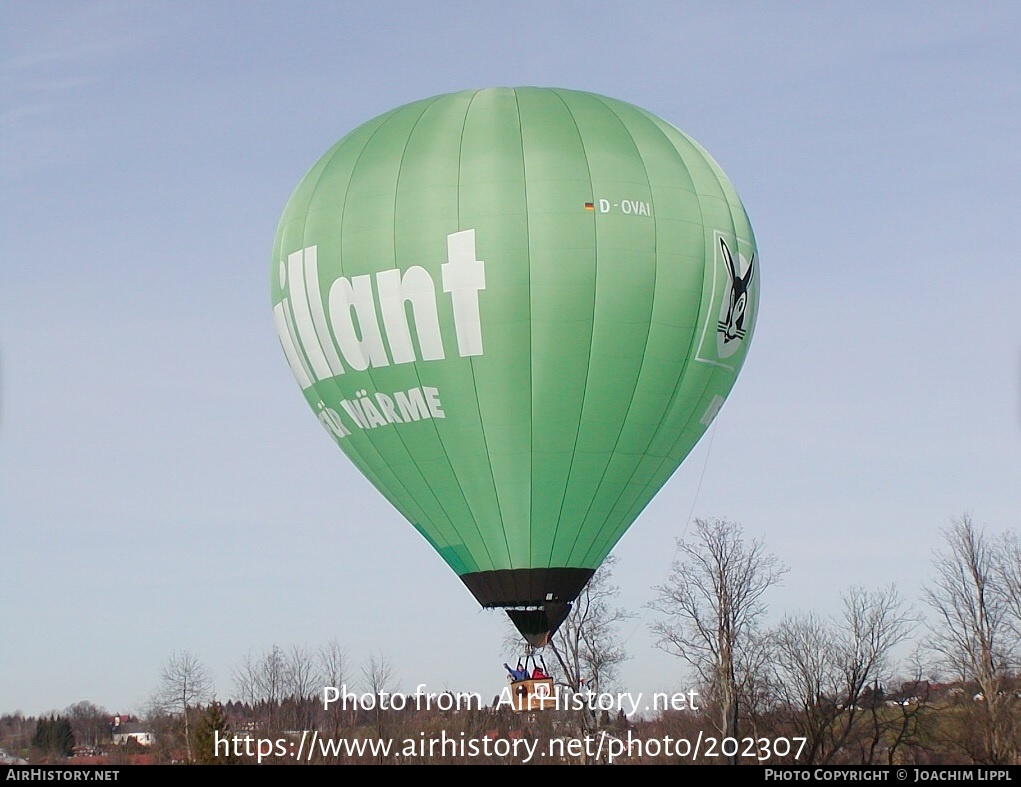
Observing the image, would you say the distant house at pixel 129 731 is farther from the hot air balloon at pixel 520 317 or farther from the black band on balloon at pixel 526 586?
the hot air balloon at pixel 520 317

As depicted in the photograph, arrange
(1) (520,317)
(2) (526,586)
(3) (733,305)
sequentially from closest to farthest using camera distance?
(1) (520,317), (2) (526,586), (3) (733,305)

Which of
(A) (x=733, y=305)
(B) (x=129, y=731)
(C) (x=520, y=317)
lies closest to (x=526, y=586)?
(C) (x=520, y=317)

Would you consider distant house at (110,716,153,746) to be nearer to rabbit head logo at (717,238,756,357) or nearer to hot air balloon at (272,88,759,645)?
hot air balloon at (272,88,759,645)

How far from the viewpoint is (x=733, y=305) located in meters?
26.2

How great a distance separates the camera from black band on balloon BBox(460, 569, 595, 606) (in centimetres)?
2506

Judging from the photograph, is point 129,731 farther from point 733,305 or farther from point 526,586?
point 733,305

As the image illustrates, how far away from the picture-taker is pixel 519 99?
25.9 metres

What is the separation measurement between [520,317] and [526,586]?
4.32 meters

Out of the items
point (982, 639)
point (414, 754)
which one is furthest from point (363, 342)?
point (982, 639)

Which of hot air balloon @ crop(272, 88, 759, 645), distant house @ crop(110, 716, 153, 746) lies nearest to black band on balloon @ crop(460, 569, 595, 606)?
hot air balloon @ crop(272, 88, 759, 645)

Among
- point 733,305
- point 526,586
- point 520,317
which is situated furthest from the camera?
point 733,305

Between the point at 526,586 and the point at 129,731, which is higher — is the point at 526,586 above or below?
above

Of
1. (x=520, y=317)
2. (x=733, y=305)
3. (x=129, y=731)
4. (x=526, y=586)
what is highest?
(x=733, y=305)

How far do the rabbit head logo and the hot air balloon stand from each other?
42mm
